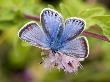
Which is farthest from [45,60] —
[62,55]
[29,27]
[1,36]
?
[1,36]

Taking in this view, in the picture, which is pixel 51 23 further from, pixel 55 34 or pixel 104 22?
pixel 104 22

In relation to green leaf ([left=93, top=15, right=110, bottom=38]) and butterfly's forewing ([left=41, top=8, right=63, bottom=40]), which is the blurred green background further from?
butterfly's forewing ([left=41, top=8, right=63, bottom=40])

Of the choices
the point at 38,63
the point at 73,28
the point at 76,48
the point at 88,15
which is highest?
the point at 88,15

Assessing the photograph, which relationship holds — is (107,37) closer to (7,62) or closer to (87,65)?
(87,65)

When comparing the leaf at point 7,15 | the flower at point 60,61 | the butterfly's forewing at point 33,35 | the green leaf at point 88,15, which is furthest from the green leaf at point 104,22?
the leaf at point 7,15

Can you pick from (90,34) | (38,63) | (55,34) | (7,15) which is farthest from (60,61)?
(38,63)

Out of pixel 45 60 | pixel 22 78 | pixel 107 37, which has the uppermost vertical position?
pixel 107 37

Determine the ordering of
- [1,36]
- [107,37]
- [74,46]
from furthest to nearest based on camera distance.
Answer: [1,36]
[107,37]
[74,46]
